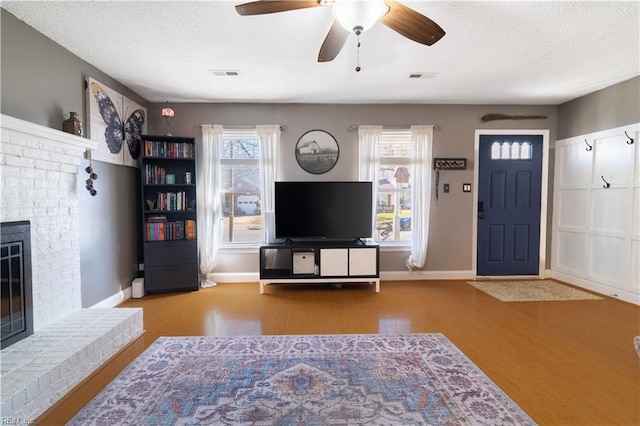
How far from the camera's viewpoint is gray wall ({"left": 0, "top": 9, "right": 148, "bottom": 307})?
225cm

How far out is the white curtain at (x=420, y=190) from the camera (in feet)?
14.0

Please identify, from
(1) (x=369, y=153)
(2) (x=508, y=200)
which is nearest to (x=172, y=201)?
(1) (x=369, y=153)

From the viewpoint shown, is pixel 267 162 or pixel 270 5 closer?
pixel 270 5

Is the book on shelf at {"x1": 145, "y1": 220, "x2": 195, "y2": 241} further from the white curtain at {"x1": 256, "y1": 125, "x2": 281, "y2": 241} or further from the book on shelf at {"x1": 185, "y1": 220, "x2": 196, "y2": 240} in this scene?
the white curtain at {"x1": 256, "y1": 125, "x2": 281, "y2": 241}

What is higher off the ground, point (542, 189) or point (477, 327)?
point (542, 189)

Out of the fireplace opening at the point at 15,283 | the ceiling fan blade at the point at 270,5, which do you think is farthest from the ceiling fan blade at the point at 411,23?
the fireplace opening at the point at 15,283

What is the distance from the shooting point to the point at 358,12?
165 centimetres

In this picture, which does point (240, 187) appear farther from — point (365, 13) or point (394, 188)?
point (365, 13)

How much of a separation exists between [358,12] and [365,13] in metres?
0.04

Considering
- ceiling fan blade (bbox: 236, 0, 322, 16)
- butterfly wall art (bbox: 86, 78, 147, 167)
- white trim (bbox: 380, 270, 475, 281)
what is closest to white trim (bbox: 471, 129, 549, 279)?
white trim (bbox: 380, 270, 475, 281)

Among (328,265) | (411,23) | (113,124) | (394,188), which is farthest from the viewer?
(394,188)

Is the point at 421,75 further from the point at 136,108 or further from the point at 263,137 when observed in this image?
the point at 136,108

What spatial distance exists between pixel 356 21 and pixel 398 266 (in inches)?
134

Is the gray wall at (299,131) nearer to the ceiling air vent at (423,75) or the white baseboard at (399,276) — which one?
the white baseboard at (399,276)
